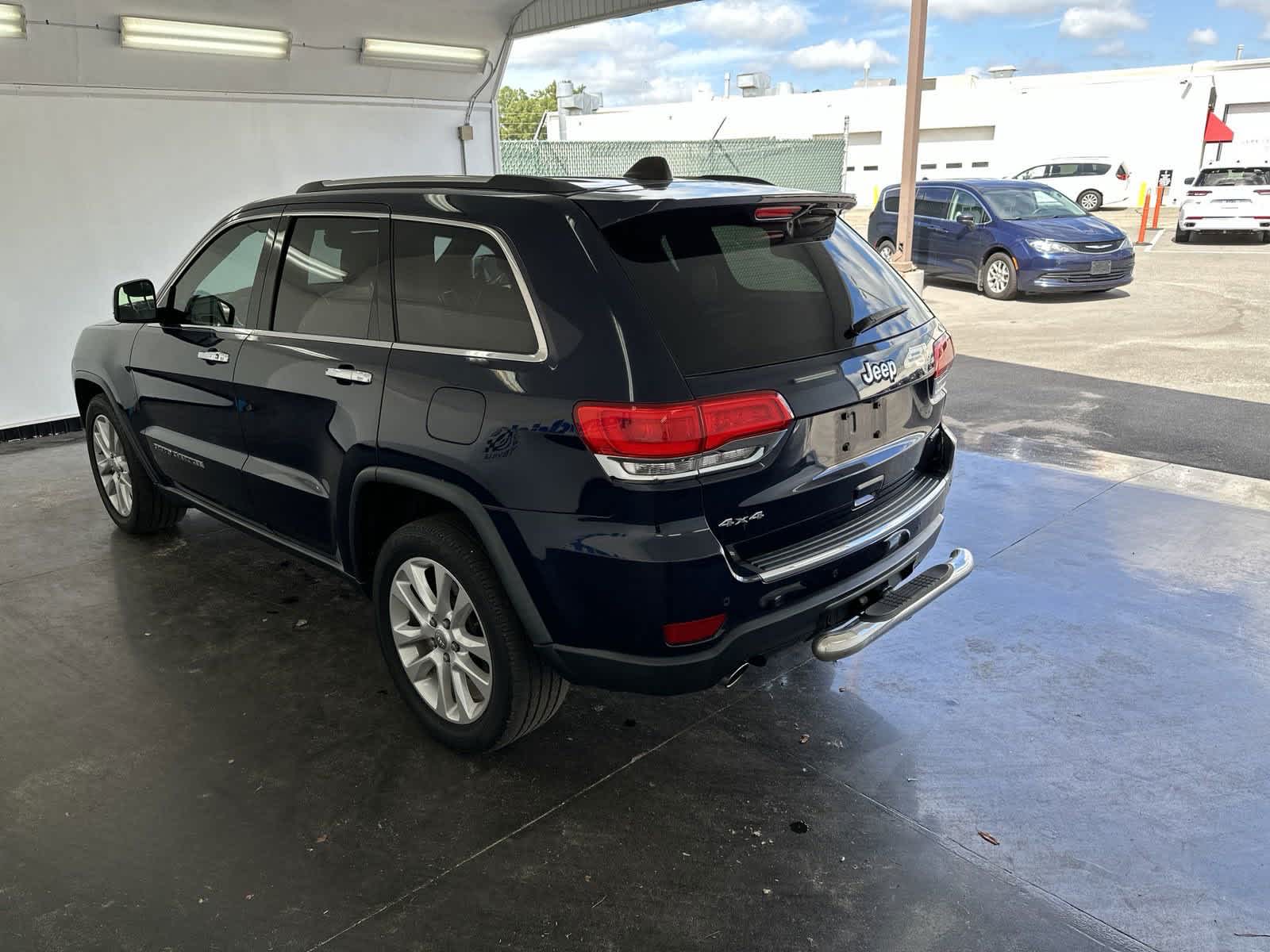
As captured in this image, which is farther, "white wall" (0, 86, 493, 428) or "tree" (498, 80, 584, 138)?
"tree" (498, 80, 584, 138)

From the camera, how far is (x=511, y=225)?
285 cm

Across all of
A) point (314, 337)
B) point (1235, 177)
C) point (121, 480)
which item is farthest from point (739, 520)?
point (1235, 177)

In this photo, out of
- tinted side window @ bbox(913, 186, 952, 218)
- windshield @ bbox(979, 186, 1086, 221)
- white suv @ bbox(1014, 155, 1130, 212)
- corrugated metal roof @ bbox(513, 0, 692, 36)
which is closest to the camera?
corrugated metal roof @ bbox(513, 0, 692, 36)

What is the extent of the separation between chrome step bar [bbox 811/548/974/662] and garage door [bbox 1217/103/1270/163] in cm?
3746

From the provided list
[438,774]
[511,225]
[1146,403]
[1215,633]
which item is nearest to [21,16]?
[511,225]

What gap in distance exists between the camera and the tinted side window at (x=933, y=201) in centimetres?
1414

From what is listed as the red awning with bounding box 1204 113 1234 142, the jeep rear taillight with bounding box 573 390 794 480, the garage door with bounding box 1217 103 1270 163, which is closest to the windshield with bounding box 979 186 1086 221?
the jeep rear taillight with bounding box 573 390 794 480

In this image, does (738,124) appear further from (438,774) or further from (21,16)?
(438,774)

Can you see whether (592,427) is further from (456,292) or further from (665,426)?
(456,292)

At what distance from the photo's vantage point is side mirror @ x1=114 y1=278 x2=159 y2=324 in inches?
174

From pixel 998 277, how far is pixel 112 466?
11.5 metres

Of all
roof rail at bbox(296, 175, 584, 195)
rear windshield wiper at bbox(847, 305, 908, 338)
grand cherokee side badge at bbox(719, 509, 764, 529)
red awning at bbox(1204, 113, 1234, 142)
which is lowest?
grand cherokee side badge at bbox(719, 509, 764, 529)

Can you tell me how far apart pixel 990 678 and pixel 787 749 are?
924 mm

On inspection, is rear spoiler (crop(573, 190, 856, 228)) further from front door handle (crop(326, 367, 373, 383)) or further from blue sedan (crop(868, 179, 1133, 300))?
blue sedan (crop(868, 179, 1133, 300))
